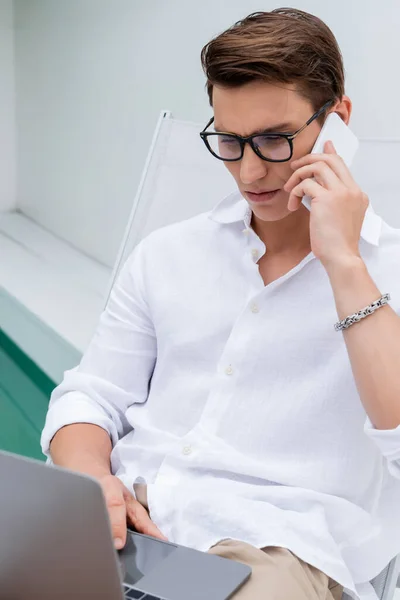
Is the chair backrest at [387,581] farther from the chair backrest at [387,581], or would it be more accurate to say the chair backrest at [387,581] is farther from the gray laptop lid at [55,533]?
the gray laptop lid at [55,533]

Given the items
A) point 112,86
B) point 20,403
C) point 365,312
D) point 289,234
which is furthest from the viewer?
point 112,86

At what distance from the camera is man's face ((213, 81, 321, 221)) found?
1.08m

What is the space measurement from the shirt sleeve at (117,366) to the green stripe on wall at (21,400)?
118cm

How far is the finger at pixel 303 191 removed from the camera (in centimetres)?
107

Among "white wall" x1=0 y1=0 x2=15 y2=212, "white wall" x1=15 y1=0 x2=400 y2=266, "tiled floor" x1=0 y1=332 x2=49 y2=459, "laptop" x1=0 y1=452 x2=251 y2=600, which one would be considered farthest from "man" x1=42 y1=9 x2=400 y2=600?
"white wall" x1=0 y1=0 x2=15 y2=212

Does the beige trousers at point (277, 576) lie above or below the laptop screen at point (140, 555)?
below

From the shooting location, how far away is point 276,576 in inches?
37.6

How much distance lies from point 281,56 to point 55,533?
0.68 metres

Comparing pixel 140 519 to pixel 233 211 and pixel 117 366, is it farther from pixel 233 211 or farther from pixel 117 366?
pixel 233 211

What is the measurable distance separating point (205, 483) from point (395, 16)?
1218 mm

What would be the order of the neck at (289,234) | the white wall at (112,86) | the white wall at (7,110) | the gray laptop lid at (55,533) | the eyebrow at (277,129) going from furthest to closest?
the white wall at (7,110), the white wall at (112,86), the neck at (289,234), the eyebrow at (277,129), the gray laptop lid at (55,533)

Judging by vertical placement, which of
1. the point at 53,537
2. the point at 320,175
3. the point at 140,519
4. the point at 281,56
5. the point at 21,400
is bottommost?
the point at 21,400

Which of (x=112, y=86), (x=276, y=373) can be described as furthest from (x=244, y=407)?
(x=112, y=86)

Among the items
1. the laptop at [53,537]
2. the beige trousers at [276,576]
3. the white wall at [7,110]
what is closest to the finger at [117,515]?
the beige trousers at [276,576]
